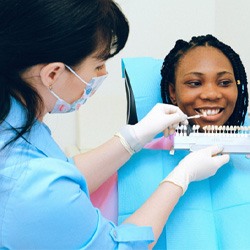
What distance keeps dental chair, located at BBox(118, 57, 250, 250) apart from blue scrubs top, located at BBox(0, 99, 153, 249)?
0.44m

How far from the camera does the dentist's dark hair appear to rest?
2.72 ft

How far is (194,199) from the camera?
1.38m

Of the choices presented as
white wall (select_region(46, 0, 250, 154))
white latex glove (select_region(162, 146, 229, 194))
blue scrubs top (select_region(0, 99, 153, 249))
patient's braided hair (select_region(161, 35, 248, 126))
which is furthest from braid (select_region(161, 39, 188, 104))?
blue scrubs top (select_region(0, 99, 153, 249))

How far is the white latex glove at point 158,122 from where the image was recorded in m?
1.40

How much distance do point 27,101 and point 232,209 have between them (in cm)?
83

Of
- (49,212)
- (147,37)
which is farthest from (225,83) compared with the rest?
(49,212)

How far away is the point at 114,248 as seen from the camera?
960 millimetres

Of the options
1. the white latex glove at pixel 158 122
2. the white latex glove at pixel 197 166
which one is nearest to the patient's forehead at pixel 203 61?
the white latex glove at pixel 158 122

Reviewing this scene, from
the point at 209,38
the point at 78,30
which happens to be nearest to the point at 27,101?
the point at 78,30

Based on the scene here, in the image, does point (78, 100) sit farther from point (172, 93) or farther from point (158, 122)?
point (172, 93)

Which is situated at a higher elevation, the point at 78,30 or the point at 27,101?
Answer: the point at 78,30

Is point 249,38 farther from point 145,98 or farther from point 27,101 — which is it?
point 27,101

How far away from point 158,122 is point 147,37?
94cm

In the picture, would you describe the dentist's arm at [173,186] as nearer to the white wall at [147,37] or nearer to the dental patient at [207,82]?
the dental patient at [207,82]
